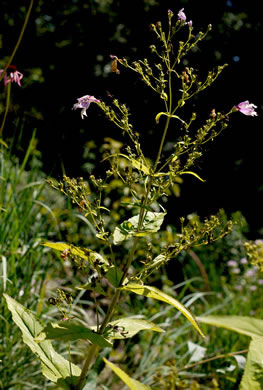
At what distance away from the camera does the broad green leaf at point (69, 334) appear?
1008 mm

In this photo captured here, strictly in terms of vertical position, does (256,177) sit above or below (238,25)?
below

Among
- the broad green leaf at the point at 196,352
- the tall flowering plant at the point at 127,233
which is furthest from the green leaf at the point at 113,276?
the broad green leaf at the point at 196,352

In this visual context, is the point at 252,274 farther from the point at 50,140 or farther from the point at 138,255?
the point at 50,140

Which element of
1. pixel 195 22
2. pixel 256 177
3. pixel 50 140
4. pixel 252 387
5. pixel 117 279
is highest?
pixel 195 22

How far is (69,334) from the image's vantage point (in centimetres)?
103

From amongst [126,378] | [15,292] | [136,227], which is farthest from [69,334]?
[15,292]

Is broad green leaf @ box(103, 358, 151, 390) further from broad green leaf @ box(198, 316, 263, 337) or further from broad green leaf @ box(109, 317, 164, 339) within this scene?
broad green leaf @ box(198, 316, 263, 337)

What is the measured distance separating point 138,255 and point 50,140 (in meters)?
1.72

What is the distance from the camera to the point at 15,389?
200 cm

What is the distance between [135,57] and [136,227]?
4103 mm

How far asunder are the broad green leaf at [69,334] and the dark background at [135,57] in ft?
12.9

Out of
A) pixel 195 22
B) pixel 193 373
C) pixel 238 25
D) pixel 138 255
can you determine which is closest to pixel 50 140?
pixel 138 255

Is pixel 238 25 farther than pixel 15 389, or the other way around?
pixel 238 25

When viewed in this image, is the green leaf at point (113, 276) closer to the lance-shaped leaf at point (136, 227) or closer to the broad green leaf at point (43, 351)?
the lance-shaped leaf at point (136, 227)
